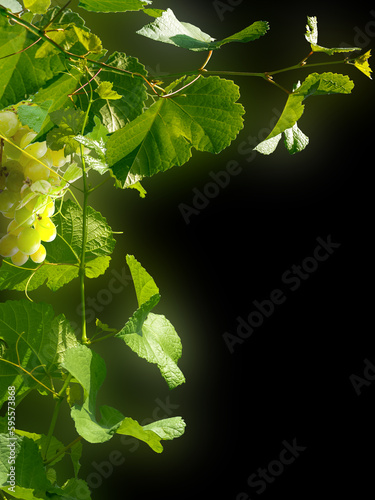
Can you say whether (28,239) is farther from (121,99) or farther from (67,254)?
(121,99)

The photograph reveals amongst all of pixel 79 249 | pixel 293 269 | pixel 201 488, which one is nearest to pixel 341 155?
pixel 293 269

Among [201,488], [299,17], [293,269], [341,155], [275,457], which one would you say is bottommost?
[201,488]

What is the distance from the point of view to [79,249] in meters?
0.71

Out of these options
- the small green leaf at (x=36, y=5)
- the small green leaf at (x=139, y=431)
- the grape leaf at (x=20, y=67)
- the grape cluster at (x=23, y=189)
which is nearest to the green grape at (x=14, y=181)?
the grape cluster at (x=23, y=189)

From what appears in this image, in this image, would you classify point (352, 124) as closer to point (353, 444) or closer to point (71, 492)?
point (353, 444)

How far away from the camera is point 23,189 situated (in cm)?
64

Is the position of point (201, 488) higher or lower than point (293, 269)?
lower

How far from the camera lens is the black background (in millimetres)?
886

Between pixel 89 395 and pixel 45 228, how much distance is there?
212 mm

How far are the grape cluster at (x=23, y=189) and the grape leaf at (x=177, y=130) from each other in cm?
12

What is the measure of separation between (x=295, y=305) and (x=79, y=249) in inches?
17.4

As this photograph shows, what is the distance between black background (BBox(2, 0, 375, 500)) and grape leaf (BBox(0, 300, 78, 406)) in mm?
176

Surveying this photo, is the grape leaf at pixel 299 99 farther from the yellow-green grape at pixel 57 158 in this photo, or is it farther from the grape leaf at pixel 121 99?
the yellow-green grape at pixel 57 158

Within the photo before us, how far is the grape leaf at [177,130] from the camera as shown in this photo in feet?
1.89
